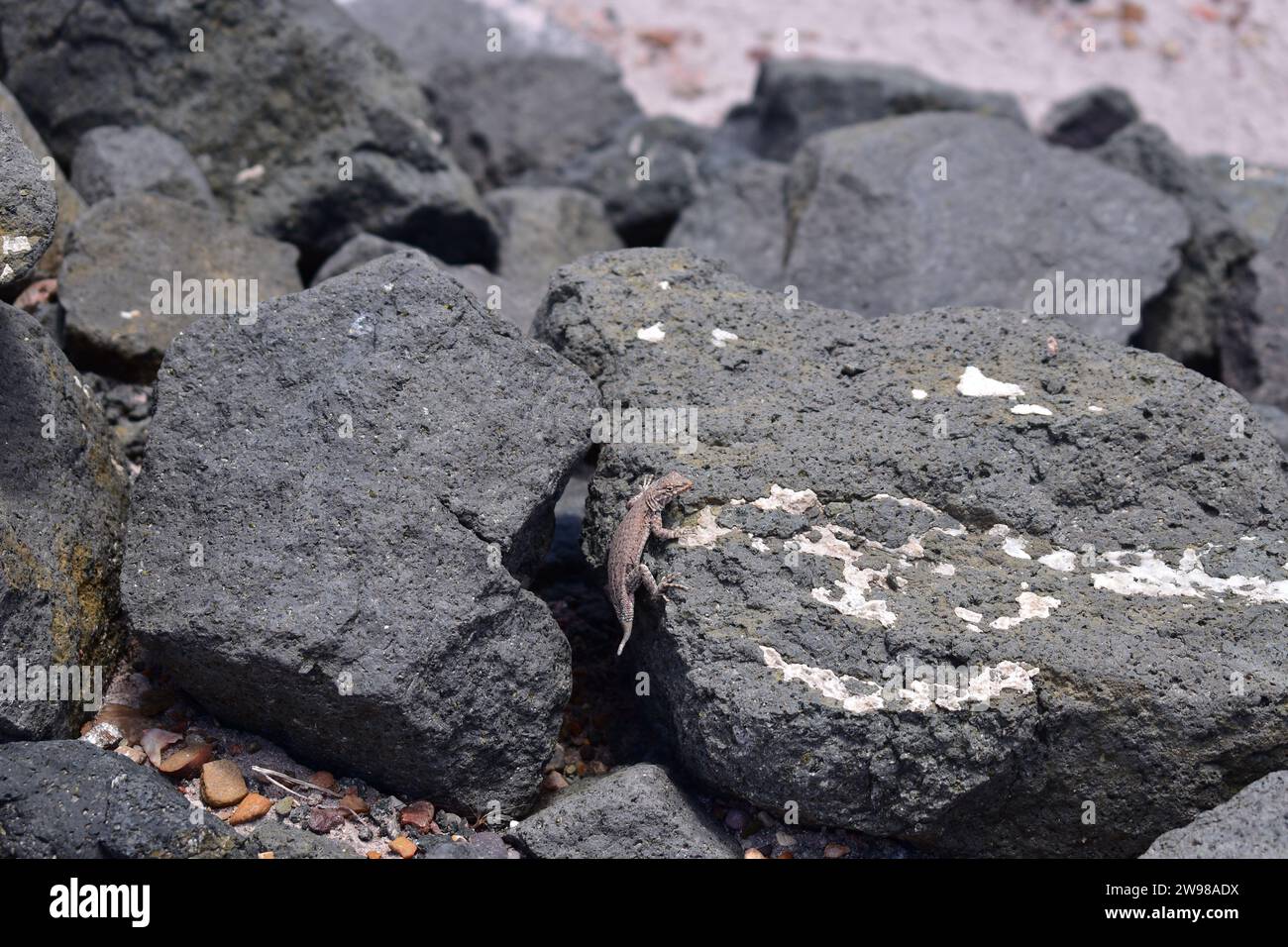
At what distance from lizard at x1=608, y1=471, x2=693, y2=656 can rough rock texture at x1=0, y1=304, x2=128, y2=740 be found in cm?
218

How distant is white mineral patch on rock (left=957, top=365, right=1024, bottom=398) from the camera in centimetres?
567

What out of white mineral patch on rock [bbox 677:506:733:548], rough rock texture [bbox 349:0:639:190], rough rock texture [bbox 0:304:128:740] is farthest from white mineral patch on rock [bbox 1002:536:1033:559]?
rough rock texture [bbox 349:0:639:190]

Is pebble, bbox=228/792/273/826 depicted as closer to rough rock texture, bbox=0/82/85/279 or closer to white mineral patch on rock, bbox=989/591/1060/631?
white mineral patch on rock, bbox=989/591/1060/631

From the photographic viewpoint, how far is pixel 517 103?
11.3 meters

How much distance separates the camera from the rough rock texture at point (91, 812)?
4523 mm

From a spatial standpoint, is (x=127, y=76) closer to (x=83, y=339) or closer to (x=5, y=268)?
(x=83, y=339)

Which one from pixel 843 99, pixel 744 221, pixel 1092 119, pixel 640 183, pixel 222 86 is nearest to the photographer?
pixel 222 86

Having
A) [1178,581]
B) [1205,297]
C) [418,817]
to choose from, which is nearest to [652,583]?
[418,817]

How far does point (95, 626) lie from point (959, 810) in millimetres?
3601

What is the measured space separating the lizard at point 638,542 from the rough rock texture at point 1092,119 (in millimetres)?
7792

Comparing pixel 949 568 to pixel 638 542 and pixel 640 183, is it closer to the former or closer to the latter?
pixel 638 542

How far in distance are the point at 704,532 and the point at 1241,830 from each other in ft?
7.46
